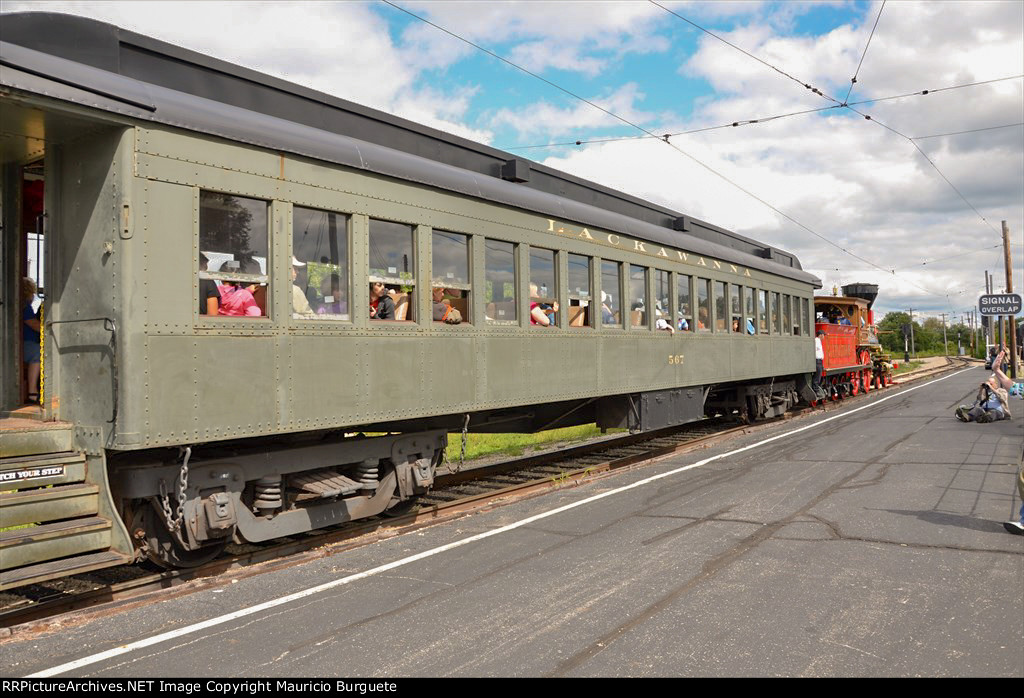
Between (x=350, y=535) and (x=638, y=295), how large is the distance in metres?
5.29

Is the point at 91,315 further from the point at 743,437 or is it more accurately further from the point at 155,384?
the point at 743,437

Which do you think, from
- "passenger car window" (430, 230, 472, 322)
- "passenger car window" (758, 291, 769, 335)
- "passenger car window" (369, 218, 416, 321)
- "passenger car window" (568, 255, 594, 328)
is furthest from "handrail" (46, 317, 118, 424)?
"passenger car window" (758, 291, 769, 335)

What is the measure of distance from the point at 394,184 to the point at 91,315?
2659mm

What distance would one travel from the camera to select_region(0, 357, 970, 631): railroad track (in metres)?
5.16

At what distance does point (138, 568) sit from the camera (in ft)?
19.7

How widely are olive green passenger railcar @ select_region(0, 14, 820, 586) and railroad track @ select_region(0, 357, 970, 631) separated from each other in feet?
0.75

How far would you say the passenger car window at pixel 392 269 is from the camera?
6555mm

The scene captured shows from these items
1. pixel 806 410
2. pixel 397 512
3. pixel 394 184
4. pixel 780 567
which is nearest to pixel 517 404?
pixel 397 512

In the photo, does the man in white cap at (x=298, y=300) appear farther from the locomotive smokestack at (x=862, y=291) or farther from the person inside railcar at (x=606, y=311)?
the locomotive smokestack at (x=862, y=291)

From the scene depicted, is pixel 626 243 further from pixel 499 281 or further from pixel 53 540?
pixel 53 540

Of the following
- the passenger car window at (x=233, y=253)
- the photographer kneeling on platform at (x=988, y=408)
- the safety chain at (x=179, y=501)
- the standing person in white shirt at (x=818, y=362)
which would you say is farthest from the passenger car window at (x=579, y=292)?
the standing person in white shirt at (x=818, y=362)

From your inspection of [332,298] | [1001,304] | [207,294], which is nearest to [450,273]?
[332,298]

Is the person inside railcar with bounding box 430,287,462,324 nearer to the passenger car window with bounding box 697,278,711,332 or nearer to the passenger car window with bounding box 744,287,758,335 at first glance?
the passenger car window with bounding box 697,278,711,332

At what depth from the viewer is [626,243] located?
10.1 m
